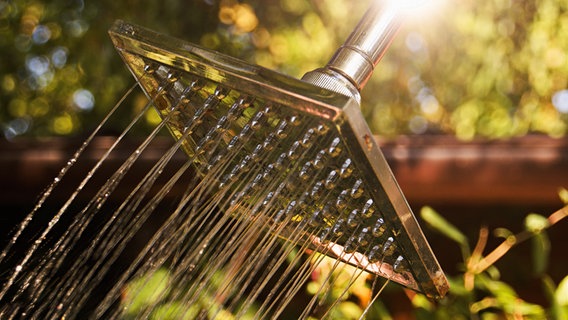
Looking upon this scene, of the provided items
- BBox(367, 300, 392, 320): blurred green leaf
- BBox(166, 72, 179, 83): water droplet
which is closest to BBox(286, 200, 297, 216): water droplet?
BBox(166, 72, 179, 83): water droplet

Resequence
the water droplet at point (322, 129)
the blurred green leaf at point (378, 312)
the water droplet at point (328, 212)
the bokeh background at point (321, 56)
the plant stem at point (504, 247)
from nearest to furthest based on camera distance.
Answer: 1. the water droplet at point (322, 129)
2. the water droplet at point (328, 212)
3. the blurred green leaf at point (378, 312)
4. the plant stem at point (504, 247)
5. the bokeh background at point (321, 56)

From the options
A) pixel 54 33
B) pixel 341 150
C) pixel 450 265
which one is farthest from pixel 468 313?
pixel 54 33

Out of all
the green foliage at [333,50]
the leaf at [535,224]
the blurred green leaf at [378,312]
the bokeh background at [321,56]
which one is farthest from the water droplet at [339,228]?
the green foliage at [333,50]

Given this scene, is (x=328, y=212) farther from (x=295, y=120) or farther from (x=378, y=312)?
(x=378, y=312)

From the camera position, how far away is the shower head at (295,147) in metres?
0.79

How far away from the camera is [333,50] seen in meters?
4.21

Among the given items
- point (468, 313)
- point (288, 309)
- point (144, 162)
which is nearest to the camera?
point (468, 313)

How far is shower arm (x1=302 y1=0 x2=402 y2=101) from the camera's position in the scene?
941mm

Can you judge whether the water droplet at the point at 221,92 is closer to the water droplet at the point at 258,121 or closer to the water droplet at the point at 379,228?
the water droplet at the point at 258,121

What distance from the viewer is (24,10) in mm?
4141

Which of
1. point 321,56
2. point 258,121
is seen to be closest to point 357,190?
point 258,121

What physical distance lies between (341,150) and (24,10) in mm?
3758

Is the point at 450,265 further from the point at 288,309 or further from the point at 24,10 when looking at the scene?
the point at 24,10

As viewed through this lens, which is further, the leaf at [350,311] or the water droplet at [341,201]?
the leaf at [350,311]
